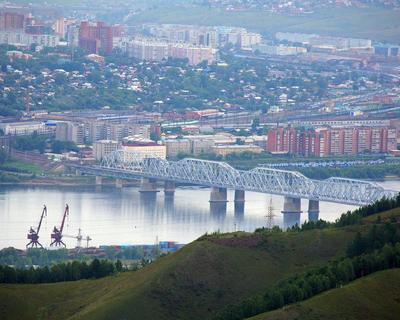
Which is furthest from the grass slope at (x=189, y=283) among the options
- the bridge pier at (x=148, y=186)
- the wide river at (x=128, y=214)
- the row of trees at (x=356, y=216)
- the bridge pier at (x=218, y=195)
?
the bridge pier at (x=148, y=186)

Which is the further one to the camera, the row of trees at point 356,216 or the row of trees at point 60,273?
the row of trees at point 356,216

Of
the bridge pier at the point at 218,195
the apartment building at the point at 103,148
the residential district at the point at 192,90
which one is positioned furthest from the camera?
the residential district at the point at 192,90

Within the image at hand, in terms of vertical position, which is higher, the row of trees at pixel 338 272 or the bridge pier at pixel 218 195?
the row of trees at pixel 338 272

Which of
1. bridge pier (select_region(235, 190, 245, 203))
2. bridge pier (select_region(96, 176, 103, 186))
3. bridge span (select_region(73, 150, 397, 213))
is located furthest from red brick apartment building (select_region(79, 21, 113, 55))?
bridge pier (select_region(235, 190, 245, 203))

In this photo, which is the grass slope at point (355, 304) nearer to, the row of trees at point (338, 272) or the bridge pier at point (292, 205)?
the row of trees at point (338, 272)

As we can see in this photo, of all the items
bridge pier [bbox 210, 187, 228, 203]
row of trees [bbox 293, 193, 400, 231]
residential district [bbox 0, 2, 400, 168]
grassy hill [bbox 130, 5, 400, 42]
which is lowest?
bridge pier [bbox 210, 187, 228, 203]

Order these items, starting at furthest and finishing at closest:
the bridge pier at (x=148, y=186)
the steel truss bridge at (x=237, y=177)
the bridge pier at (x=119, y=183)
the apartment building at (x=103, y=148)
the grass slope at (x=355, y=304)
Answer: the apartment building at (x=103, y=148), the bridge pier at (x=119, y=183), the bridge pier at (x=148, y=186), the steel truss bridge at (x=237, y=177), the grass slope at (x=355, y=304)

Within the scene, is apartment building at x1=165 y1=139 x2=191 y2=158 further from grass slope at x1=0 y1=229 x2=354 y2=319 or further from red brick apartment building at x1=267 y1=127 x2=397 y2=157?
grass slope at x1=0 y1=229 x2=354 y2=319

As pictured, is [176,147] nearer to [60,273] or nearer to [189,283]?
[60,273]

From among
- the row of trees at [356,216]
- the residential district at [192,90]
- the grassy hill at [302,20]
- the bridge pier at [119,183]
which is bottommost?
the bridge pier at [119,183]
